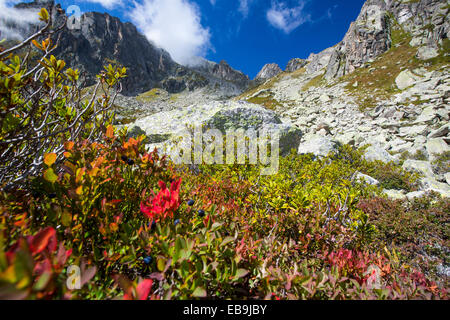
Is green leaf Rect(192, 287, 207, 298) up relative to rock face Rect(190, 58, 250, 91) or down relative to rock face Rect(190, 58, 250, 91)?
down

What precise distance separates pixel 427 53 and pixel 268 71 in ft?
553

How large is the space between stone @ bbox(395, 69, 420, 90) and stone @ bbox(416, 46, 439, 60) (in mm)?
5478

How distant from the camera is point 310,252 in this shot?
2502 mm

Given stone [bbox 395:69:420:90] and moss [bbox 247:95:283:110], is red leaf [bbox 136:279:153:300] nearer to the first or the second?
stone [bbox 395:69:420:90]

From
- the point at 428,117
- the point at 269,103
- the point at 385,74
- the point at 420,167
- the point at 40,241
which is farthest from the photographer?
the point at 269,103

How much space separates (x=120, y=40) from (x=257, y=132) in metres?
153

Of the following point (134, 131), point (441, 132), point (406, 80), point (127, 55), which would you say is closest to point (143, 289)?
point (134, 131)

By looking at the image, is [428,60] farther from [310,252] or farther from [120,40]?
[120,40]

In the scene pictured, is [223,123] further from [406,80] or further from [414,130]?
[406,80]

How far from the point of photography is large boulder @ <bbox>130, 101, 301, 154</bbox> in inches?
288

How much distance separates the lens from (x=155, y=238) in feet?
4.58

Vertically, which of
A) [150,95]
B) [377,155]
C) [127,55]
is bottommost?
[377,155]

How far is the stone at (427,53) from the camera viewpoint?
26.1 meters

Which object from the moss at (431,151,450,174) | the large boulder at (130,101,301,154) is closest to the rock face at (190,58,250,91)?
the large boulder at (130,101,301,154)
